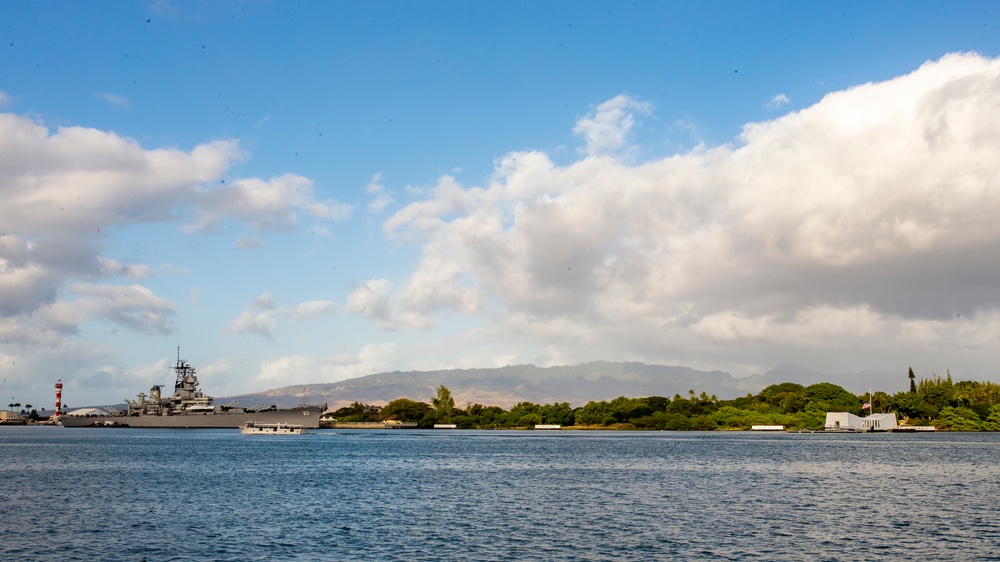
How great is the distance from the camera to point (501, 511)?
186ft

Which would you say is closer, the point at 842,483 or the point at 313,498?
the point at 313,498

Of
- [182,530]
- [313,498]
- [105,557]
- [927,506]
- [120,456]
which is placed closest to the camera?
[105,557]

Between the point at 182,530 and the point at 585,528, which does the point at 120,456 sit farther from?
the point at 585,528

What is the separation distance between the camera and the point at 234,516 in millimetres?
54156

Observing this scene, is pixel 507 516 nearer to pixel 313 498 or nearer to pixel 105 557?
pixel 313 498

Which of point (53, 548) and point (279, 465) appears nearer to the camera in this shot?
point (53, 548)

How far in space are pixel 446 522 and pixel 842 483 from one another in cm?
4283

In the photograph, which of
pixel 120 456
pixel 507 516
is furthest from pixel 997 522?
pixel 120 456

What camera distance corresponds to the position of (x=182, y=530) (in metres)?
48.2

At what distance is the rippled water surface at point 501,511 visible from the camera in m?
42.4

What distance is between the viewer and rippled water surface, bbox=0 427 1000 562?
42.4m

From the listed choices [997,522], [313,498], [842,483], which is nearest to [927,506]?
[997,522]

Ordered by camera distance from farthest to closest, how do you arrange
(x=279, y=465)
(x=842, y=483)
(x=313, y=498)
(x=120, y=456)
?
(x=120, y=456)
(x=279, y=465)
(x=842, y=483)
(x=313, y=498)

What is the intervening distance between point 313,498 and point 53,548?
2436 centimetres
